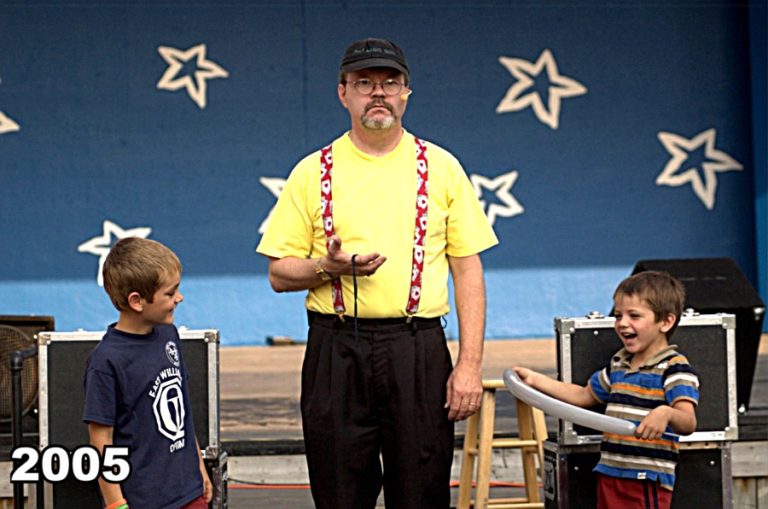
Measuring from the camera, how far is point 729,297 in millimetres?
→ 5188

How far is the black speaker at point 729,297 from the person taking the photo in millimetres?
5121

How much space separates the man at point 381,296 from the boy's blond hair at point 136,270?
1.28 feet

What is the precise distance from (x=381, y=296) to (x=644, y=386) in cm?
89

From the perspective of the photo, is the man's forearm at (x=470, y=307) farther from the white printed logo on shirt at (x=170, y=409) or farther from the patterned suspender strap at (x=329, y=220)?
the white printed logo on shirt at (x=170, y=409)

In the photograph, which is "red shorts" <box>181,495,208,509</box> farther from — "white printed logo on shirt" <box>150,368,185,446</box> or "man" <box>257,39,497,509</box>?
"man" <box>257,39,497,509</box>

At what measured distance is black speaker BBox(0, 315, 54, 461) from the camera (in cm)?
510

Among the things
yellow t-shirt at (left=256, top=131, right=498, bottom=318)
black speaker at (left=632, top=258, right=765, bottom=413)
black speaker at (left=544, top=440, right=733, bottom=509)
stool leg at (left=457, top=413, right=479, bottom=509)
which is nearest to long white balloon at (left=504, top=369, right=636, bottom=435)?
yellow t-shirt at (left=256, top=131, right=498, bottom=318)

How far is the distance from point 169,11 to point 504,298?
3609 millimetres

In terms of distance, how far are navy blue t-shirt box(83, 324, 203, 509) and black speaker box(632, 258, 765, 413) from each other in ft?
7.63

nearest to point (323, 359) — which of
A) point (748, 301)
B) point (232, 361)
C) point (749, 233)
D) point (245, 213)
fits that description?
point (748, 301)

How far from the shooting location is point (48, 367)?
161 inches

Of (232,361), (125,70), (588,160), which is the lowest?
(232,361)

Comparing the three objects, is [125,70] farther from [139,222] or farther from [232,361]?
[232,361]

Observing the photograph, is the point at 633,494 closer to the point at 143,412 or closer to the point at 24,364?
the point at 143,412
